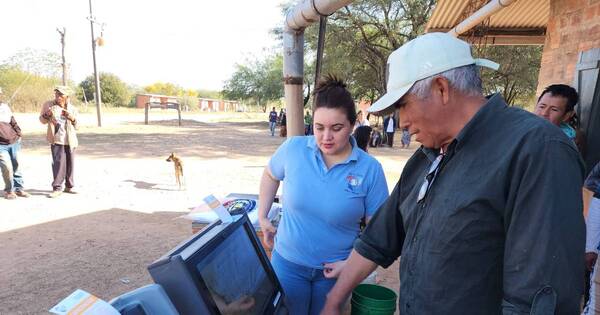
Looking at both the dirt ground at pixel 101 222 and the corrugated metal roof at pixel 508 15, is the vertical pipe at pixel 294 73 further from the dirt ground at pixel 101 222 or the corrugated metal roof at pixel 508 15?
the corrugated metal roof at pixel 508 15

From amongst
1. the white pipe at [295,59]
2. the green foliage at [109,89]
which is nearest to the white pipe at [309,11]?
the white pipe at [295,59]

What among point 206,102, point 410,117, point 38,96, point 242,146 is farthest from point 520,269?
point 206,102

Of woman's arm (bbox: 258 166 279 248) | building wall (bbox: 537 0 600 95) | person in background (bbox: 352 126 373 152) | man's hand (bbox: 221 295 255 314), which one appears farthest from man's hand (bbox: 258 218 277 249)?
building wall (bbox: 537 0 600 95)

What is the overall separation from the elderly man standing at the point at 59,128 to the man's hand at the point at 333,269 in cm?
636

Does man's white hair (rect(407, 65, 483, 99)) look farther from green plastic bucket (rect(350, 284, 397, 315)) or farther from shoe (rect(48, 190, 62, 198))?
shoe (rect(48, 190, 62, 198))

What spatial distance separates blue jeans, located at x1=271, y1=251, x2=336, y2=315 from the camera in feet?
6.52

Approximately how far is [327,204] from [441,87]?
3.21 feet

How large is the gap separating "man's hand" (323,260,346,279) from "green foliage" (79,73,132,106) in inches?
2350

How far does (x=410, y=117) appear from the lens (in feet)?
3.98

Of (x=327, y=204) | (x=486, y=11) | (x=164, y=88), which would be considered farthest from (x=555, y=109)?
(x=164, y=88)

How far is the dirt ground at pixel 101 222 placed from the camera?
395cm

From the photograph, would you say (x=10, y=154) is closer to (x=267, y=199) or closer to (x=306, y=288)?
(x=267, y=199)

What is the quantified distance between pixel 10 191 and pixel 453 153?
780cm

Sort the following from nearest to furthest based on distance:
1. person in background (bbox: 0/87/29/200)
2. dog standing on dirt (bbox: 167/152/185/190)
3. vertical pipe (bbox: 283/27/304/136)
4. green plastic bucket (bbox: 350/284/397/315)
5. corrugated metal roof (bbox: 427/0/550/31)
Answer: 1. green plastic bucket (bbox: 350/284/397/315)
2. vertical pipe (bbox: 283/27/304/136)
3. corrugated metal roof (bbox: 427/0/550/31)
4. person in background (bbox: 0/87/29/200)
5. dog standing on dirt (bbox: 167/152/185/190)
